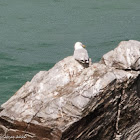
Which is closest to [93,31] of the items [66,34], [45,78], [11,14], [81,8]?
[66,34]

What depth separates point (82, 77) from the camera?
459 inches

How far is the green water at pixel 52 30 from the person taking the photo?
965 inches

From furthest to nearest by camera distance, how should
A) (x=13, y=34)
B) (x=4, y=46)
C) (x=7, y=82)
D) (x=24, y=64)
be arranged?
(x=13, y=34) → (x=4, y=46) → (x=24, y=64) → (x=7, y=82)

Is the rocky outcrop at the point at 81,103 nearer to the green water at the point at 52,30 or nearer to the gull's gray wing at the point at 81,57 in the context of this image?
the gull's gray wing at the point at 81,57

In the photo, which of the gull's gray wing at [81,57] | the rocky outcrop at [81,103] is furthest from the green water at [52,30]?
the rocky outcrop at [81,103]

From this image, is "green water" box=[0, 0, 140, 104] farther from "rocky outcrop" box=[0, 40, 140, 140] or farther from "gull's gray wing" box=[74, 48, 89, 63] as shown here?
"rocky outcrop" box=[0, 40, 140, 140]

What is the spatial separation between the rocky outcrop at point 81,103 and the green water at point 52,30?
8299 mm

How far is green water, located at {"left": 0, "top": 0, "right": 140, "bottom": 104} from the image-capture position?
80.4 ft

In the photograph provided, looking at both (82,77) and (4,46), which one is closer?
(82,77)

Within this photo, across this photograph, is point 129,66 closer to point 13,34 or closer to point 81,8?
point 13,34

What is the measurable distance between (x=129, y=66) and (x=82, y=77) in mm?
1619

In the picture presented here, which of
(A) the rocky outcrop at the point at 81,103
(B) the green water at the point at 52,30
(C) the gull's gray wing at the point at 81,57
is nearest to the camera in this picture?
(A) the rocky outcrop at the point at 81,103

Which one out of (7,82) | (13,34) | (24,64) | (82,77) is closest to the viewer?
(82,77)

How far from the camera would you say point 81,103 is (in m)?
10.6
